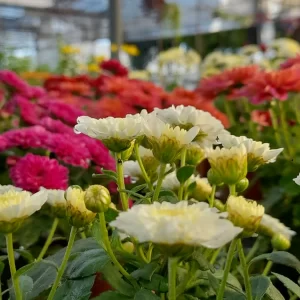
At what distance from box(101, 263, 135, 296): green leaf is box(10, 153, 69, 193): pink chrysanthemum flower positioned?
8.6 inches

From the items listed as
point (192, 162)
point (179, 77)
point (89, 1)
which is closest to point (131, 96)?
point (192, 162)

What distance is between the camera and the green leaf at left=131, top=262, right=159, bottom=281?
0.40m

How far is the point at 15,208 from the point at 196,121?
0.16 metres

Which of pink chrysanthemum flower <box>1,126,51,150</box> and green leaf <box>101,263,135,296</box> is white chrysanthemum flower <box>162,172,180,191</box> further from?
pink chrysanthemum flower <box>1,126,51,150</box>

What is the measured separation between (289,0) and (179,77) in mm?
2695

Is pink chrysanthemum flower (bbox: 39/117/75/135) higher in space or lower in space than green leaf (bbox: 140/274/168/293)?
higher

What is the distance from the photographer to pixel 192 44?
491 cm

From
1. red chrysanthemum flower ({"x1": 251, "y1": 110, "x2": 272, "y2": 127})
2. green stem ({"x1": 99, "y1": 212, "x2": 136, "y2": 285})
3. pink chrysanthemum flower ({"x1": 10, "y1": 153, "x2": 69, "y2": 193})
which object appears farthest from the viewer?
red chrysanthemum flower ({"x1": 251, "y1": 110, "x2": 272, "y2": 127})

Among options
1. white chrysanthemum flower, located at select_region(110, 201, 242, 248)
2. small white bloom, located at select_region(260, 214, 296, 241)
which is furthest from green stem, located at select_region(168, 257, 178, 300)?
small white bloom, located at select_region(260, 214, 296, 241)

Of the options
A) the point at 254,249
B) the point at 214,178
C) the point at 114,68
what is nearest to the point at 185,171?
the point at 214,178

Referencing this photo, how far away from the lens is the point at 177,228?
0.28 metres

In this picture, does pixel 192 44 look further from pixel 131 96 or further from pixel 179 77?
pixel 131 96

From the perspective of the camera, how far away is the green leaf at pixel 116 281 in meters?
0.42

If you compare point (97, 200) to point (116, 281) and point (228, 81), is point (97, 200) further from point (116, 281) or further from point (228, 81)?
point (228, 81)
